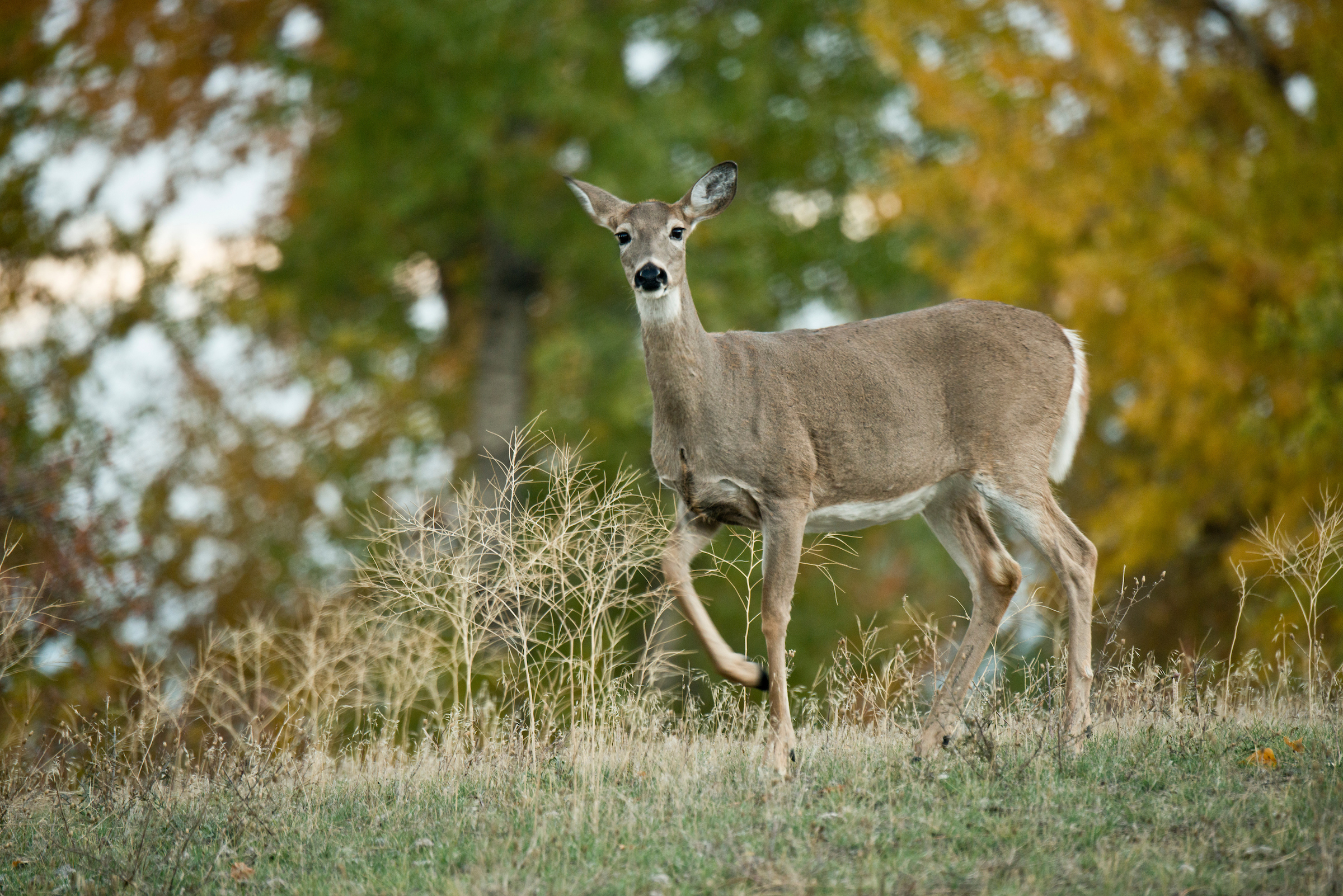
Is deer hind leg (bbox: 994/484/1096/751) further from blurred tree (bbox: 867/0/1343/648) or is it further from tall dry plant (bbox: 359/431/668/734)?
blurred tree (bbox: 867/0/1343/648)

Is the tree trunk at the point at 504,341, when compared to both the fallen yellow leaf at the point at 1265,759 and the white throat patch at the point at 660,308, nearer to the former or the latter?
the white throat patch at the point at 660,308

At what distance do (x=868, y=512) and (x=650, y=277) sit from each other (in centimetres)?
140

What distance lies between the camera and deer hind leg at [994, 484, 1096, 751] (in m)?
5.94

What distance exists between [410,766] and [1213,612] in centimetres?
1077

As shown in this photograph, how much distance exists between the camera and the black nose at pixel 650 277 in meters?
5.80

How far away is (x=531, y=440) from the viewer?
20.6 ft

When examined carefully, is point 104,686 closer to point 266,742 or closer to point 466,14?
point 266,742

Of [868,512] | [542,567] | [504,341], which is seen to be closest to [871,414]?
[868,512]

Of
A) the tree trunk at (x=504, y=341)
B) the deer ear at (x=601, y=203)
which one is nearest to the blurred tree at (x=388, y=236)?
the tree trunk at (x=504, y=341)

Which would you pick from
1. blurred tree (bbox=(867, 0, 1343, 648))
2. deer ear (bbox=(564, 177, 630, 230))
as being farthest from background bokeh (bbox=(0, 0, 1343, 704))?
deer ear (bbox=(564, 177, 630, 230))

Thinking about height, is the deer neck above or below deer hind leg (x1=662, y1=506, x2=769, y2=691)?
above

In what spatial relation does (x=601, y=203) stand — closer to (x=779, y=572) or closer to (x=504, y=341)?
(x=779, y=572)

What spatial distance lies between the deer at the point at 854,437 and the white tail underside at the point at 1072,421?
0.01 m

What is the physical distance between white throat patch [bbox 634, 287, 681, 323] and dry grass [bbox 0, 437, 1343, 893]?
72cm
